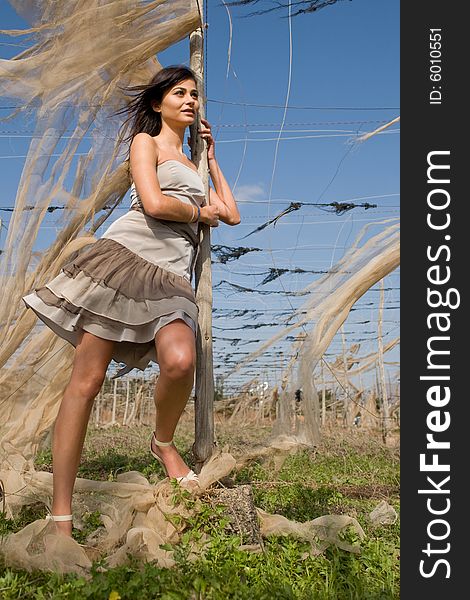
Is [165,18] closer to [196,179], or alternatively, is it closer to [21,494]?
[196,179]

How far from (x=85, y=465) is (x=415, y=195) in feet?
12.7

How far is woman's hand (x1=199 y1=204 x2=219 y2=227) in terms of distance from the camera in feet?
9.14

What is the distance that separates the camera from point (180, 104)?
2865 mm

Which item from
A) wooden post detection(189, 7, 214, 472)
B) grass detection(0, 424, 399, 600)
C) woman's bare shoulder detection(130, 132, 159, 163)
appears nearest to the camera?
grass detection(0, 424, 399, 600)

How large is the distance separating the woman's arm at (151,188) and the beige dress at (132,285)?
73 millimetres

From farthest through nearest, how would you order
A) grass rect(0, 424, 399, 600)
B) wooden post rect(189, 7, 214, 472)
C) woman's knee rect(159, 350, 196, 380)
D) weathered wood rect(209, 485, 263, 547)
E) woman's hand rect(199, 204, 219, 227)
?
1. wooden post rect(189, 7, 214, 472)
2. woman's hand rect(199, 204, 219, 227)
3. weathered wood rect(209, 485, 263, 547)
4. woman's knee rect(159, 350, 196, 380)
5. grass rect(0, 424, 399, 600)

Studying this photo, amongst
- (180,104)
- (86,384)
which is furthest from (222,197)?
(86,384)

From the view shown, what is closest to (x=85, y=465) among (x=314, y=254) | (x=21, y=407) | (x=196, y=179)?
(x=21, y=407)

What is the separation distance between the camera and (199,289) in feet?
9.81

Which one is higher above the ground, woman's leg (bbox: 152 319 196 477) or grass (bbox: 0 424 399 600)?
woman's leg (bbox: 152 319 196 477)

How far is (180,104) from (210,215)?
490mm

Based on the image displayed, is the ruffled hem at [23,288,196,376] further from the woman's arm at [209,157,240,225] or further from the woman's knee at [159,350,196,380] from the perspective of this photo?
the woman's arm at [209,157,240,225]

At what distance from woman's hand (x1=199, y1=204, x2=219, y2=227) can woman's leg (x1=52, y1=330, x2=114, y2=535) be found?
0.64 metres

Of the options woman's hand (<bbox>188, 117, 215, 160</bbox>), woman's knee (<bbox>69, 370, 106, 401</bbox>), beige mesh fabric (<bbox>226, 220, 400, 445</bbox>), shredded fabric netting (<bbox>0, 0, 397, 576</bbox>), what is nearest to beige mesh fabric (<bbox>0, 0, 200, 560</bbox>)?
shredded fabric netting (<bbox>0, 0, 397, 576</bbox>)
